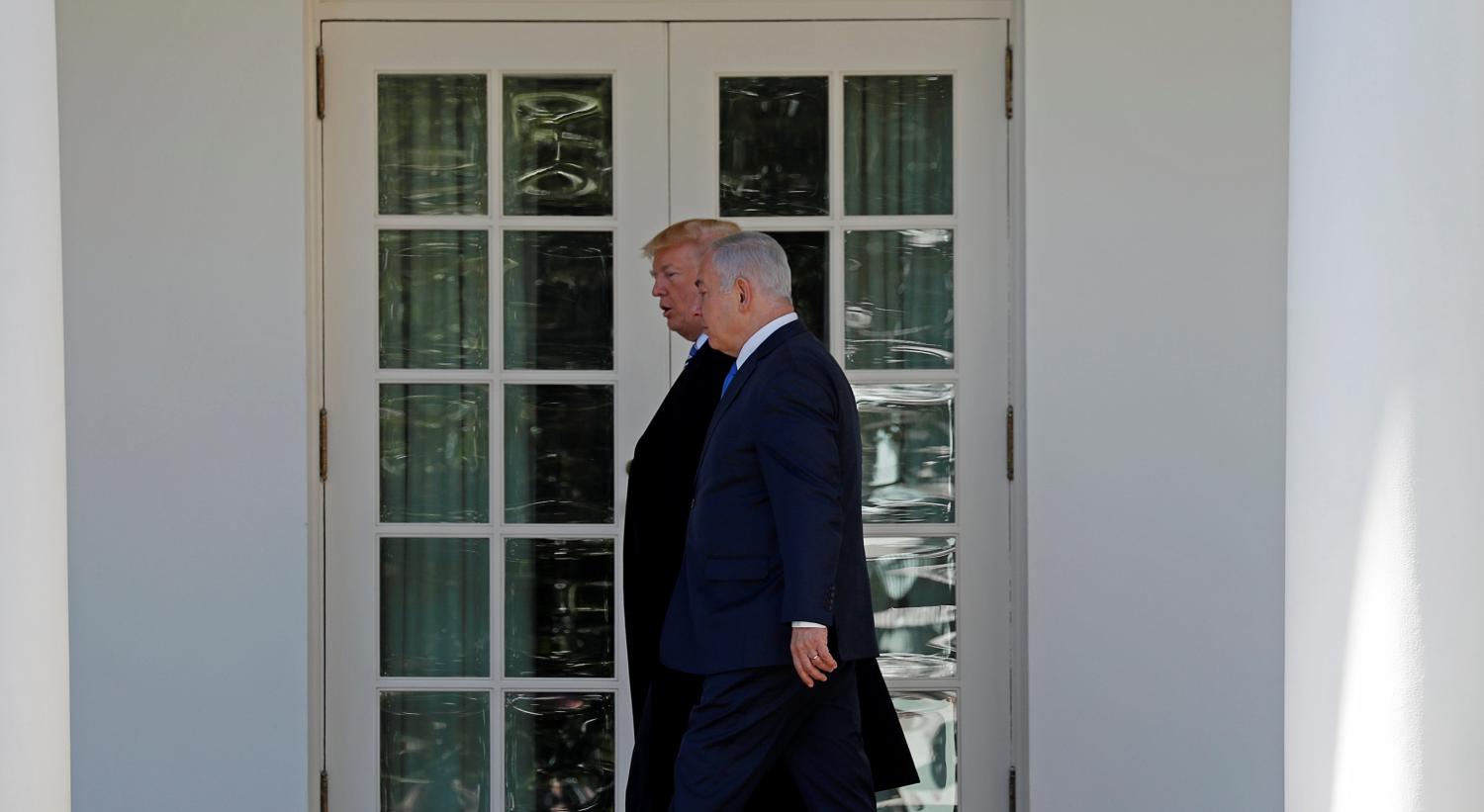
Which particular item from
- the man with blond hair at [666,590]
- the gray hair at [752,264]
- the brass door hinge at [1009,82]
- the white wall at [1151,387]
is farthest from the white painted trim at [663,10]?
the gray hair at [752,264]

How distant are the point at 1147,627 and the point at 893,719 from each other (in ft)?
3.26

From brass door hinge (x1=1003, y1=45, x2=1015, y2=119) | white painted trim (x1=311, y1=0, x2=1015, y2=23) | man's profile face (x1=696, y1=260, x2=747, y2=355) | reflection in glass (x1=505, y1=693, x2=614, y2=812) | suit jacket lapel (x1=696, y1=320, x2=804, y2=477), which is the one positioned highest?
white painted trim (x1=311, y1=0, x2=1015, y2=23)

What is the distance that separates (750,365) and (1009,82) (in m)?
1.42

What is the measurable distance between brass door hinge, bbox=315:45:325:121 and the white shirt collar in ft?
5.27

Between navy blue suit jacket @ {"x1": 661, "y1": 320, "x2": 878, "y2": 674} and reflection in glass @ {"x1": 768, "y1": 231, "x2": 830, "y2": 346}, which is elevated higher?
reflection in glass @ {"x1": 768, "y1": 231, "x2": 830, "y2": 346}

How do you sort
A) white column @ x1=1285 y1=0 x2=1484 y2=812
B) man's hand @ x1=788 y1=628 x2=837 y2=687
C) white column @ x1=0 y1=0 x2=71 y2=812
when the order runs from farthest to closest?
man's hand @ x1=788 y1=628 x2=837 y2=687 → white column @ x1=0 y1=0 x2=71 y2=812 → white column @ x1=1285 y1=0 x2=1484 y2=812

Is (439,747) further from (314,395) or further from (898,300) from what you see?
(898,300)

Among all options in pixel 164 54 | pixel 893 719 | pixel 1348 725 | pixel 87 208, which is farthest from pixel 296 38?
pixel 1348 725

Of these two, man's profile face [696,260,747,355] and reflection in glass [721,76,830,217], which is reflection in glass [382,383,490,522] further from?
man's profile face [696,260,747,355]

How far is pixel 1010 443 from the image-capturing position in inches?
179

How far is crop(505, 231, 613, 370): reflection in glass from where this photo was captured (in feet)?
15.1

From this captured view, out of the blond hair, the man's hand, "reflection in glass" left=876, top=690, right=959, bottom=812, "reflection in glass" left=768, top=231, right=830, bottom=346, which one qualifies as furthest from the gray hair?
"reflection in glass" left=876, top=690, right=959, bottom=812

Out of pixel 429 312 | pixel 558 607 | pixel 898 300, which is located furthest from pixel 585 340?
pixel 898 300

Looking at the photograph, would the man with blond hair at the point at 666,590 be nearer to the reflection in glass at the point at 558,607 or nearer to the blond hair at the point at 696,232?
the blond hair at the point at 696,232
